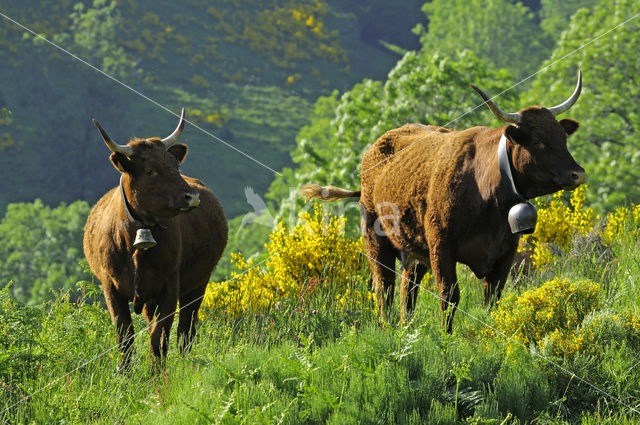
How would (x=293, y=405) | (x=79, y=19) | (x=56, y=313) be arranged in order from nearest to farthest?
(x=293, y=405), (x=56, y=313), (x=79, y=19)

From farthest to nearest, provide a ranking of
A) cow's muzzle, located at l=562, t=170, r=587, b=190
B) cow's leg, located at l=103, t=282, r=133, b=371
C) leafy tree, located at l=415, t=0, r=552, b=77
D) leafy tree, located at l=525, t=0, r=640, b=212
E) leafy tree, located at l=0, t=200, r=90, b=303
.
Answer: leafy tree, located at l=415, t=0, r=552, b=77 < leafy tree, located at l=0, t=200, r=90, b=303 < leafy tree, located at l=525, t=0, r=640, b=212 < cow's leg, located at l=103, t=282, r=133, b=371 < cow's muzzle, located at l=562, t=170, r=587, b=190

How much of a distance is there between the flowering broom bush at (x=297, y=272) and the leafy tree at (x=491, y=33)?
2406 inches

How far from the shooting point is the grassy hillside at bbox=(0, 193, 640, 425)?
5.25 metres

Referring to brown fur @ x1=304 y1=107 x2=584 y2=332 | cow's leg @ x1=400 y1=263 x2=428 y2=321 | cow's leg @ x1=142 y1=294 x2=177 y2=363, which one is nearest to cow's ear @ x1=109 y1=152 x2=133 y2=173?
cow's leg @ x1=142 y1=294 x2=177 y2=363

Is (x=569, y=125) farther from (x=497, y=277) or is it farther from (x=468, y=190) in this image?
(x=497, y=277)

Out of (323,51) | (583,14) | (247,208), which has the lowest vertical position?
(247,208)

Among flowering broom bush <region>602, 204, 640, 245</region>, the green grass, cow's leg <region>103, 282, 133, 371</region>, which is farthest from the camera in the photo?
flowering broom bush <region>602, 204, 640, 245</region>

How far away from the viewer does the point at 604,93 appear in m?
29.4

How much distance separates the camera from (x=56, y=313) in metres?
7.60

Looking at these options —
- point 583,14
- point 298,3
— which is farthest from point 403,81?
point 298,3

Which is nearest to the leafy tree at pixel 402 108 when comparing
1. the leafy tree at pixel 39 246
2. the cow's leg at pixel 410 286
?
the cow's leg at pixel 410 286

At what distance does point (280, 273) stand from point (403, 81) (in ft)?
60.2

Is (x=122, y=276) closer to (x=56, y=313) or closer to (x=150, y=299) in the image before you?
(x=150, y=299)

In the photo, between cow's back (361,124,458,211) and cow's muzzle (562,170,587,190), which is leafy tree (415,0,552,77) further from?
cow's muzzle (562,170,587,190)
